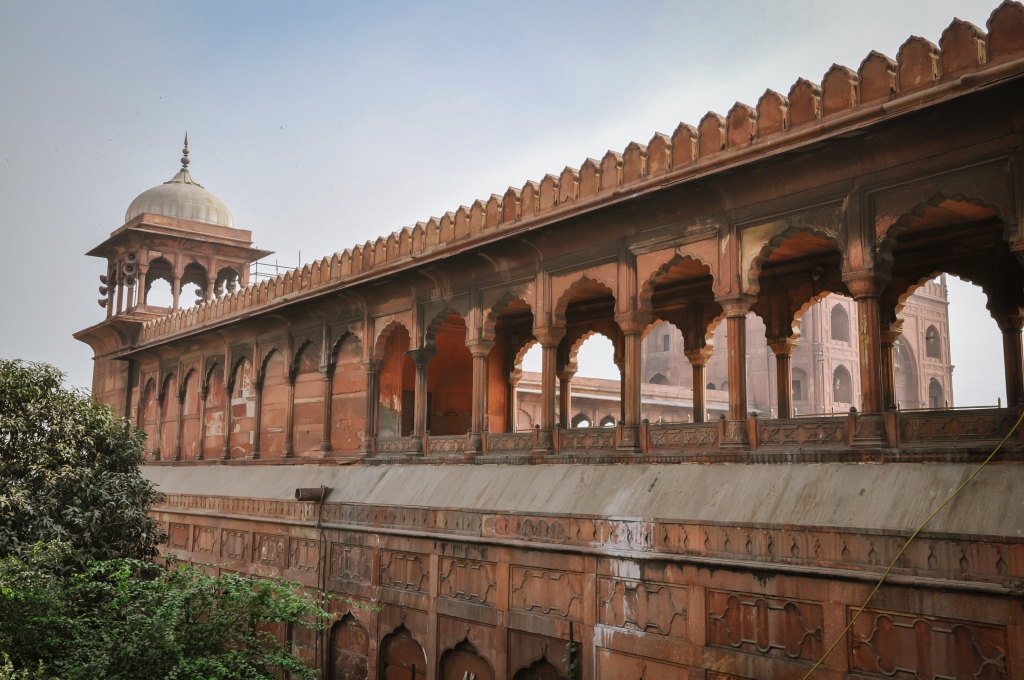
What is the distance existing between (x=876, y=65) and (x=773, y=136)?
109 cm

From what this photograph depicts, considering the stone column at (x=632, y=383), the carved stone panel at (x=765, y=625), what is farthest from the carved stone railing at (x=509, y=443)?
the carved stone panel at (x=765, y=625)

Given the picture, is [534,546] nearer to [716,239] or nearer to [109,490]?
[716,239]

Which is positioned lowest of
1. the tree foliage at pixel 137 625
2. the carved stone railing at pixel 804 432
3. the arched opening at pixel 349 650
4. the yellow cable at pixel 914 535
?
the arched opening at pixel 349 650

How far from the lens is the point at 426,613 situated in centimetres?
1122

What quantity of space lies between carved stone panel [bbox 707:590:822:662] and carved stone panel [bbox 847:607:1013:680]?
35 centimetres

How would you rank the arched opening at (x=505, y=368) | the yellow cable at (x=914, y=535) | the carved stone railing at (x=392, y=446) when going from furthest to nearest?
the arched opening at (x=505, y=368) < the carved stone railing at (x=392, y=446) < the yellow cable at (x=914, y=535)

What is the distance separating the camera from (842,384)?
40.8 m

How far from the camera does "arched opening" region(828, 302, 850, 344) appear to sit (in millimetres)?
40969

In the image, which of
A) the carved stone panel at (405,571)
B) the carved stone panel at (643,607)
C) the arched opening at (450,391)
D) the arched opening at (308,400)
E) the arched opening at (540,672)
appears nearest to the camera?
the carved stone panel at (643,607)

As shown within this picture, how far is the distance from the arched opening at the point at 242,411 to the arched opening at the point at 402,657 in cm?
649

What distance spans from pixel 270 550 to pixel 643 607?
761 centimetres

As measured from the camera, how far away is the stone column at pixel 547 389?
11.1 meters

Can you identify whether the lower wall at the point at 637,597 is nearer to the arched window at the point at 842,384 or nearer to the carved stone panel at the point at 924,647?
the carved stone panel at the point at 924,647

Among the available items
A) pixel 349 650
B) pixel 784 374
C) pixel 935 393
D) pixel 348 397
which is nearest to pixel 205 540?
pixel 348 397
